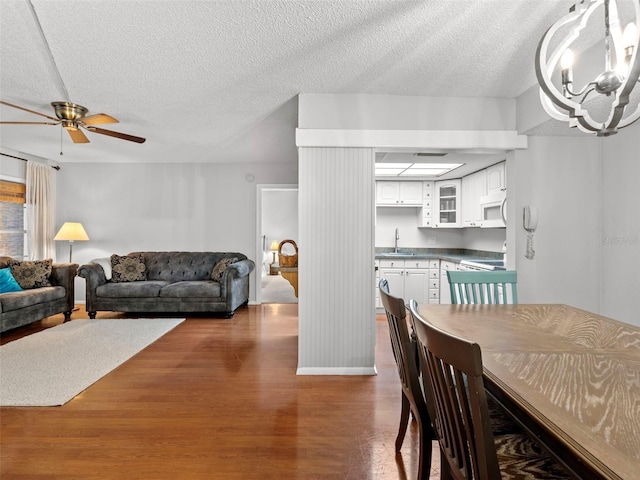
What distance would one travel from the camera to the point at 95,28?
2.12 metres

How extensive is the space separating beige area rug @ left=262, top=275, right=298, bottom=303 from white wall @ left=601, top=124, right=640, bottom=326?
4.48 meters

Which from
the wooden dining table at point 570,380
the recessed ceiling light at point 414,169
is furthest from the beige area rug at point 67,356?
the recessed ceiling light at point 414,169

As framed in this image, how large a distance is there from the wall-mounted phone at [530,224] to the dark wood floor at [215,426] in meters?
1.60

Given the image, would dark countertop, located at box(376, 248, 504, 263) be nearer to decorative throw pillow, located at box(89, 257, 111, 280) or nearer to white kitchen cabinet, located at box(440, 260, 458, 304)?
white kitchen cabinet, located at box(440, 260, 458, 304)

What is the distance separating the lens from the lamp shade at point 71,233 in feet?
17.7

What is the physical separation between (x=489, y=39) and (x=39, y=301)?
5.32m

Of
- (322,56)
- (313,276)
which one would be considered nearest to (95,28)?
(322,56)

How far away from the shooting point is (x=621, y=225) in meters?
2.99

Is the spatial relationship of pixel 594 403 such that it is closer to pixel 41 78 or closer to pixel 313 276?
pixel 313 276

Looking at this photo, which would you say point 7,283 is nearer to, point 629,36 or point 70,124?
point 70,124

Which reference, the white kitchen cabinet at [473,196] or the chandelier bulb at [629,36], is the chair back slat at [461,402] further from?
the white kitchen cabinet at [473,196]

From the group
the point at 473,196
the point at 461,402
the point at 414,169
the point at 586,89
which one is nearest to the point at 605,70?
the point at 586,89

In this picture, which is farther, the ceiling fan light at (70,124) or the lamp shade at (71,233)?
the lamp shade at (71,233)

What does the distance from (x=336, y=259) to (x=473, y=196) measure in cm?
320
